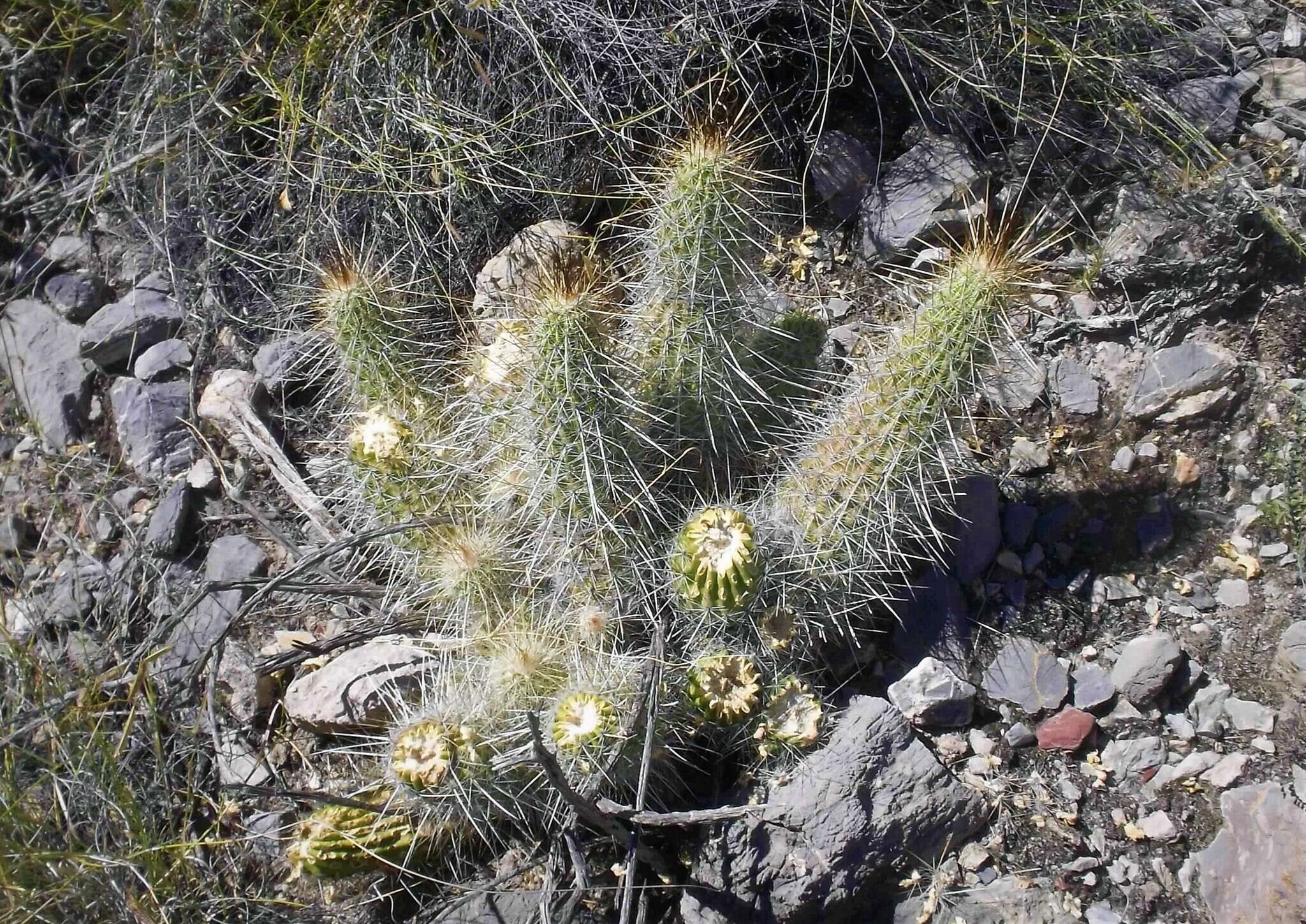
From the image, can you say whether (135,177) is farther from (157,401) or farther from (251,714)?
(251,714)

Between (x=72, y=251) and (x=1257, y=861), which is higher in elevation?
(x=72, y=251)

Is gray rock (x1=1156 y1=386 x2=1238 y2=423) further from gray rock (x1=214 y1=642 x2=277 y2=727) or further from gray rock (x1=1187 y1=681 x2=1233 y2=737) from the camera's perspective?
gray rock (x1=214 y1=642 x2=277 y2=727)

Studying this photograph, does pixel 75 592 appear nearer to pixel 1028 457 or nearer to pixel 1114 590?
pixel 1028 457

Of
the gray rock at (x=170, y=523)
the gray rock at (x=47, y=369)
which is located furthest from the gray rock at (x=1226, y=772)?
the gray rock at (x=47, y=369)

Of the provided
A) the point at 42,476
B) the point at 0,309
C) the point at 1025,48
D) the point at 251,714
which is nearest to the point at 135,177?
the point at 0,309

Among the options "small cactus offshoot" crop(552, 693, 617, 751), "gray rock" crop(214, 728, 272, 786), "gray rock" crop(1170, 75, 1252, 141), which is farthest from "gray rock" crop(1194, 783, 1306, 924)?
"gray rock" crop(214, 728, 272, 786)

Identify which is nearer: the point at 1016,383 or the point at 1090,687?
the point at 1090,687

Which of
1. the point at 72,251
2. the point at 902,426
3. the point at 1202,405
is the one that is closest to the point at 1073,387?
the point at 1202,405
